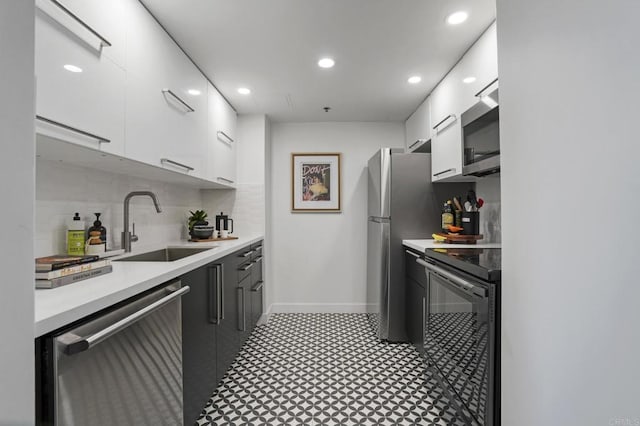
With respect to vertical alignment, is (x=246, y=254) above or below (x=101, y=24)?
below

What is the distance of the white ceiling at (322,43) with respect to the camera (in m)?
1.69

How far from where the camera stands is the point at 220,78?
255 cm

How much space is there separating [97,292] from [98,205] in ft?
3.53

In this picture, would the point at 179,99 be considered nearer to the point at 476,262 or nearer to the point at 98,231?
the point at 98,231

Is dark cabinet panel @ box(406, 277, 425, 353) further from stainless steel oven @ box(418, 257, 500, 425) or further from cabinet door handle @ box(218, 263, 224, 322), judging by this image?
cabinet door handle @ box(218, 263, 224, 322)

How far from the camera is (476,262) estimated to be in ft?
4.87

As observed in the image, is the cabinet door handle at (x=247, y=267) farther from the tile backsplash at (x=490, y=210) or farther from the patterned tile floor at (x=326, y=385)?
the tile backsplash at (x=490, y=210)

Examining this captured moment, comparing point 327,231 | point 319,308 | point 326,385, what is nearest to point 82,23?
point 326,385

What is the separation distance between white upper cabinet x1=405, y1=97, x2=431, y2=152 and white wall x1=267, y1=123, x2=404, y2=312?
0.23 m

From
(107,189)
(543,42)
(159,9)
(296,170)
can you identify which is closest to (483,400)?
(543,42)

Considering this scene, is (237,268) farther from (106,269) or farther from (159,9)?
(159,9)

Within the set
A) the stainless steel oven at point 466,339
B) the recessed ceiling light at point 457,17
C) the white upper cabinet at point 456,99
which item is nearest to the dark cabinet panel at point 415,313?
the stainless steel oven at point 466,339

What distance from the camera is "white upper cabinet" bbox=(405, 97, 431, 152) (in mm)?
2934

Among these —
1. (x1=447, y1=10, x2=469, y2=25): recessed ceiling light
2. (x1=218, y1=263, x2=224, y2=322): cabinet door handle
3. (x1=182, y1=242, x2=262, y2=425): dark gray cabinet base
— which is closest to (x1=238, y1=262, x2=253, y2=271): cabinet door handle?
(x1=182, y1=242, x2=262, y2=425): dark gray cabinet base
